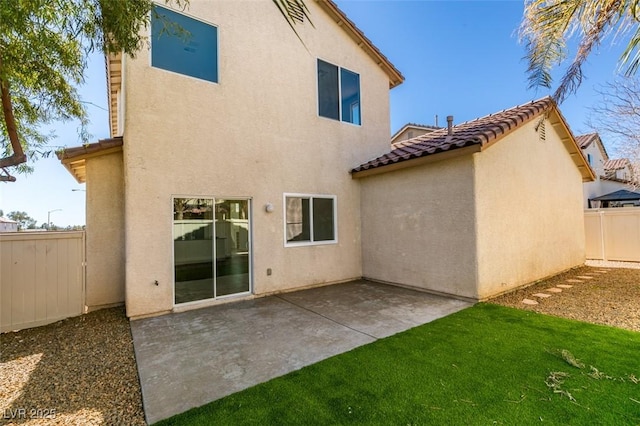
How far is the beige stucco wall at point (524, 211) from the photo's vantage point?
7883mm

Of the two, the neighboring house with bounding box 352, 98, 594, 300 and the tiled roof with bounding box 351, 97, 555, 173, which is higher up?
the tiled roof with bounding box 351, 97, 555, 173

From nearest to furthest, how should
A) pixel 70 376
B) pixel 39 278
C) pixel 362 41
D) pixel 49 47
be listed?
pixel 70 376 → pixel 49 47 → pixel 39 278 → pixel 362 41

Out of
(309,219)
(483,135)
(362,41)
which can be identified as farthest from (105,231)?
(362,41)

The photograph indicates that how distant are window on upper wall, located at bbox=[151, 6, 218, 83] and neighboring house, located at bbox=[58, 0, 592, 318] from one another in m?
0.03

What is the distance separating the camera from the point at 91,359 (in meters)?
4.99

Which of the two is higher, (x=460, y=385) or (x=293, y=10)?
(x=293, y=10)

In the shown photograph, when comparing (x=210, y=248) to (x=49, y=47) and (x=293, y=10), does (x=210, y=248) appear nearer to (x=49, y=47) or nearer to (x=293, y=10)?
A: (x=49, y=47)

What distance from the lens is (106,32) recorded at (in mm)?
4773

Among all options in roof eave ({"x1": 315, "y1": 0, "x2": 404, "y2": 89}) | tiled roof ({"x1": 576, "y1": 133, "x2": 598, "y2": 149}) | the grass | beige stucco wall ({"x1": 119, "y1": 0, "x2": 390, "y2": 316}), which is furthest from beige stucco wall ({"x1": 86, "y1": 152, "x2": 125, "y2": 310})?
tiled roof ({"x1": 576, "y1": 133, "x2": 598, "y2": 149})

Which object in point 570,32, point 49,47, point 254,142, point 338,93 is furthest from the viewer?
point 338,93

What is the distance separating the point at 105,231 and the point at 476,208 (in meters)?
9.78

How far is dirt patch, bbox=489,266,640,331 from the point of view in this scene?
6.39 metres

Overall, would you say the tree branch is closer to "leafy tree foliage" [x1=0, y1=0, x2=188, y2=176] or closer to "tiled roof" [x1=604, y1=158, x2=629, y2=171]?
"leafy tree foliage" [x1=0, y1=0, x2=188, y2=176]

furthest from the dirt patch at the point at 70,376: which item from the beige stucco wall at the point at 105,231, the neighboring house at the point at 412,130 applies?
the neighboring house at the point at 412,130
